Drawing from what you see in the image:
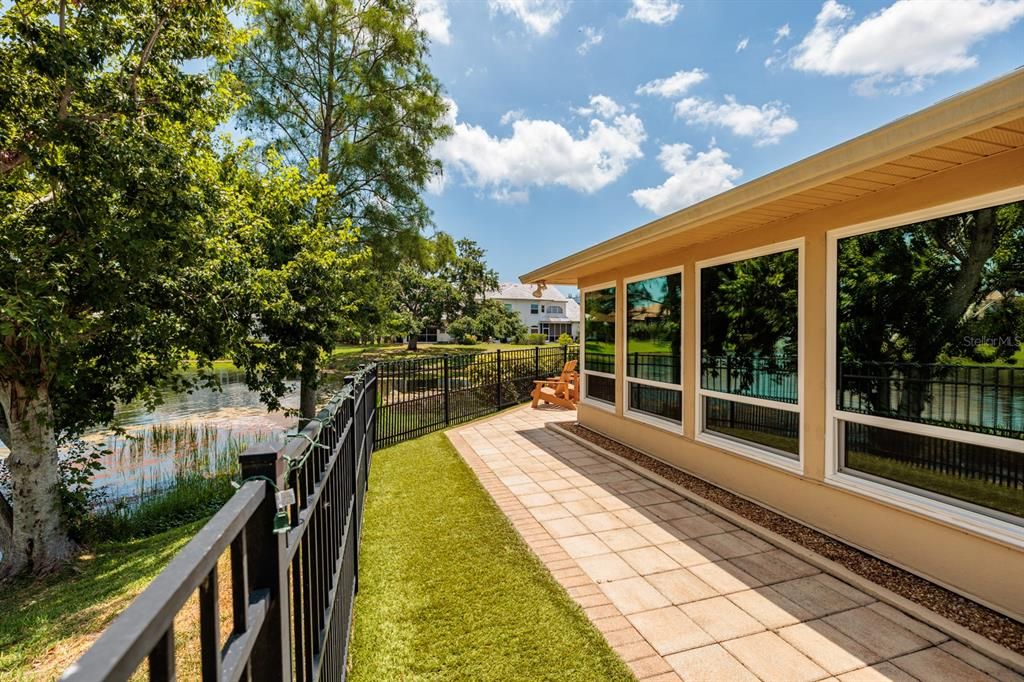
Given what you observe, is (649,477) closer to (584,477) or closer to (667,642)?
(584,477)

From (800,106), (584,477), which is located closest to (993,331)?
(584,477)

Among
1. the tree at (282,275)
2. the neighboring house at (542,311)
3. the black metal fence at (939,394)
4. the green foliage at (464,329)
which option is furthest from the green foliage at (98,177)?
the neighboring house at (542,311)

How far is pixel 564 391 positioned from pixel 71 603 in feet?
26.5

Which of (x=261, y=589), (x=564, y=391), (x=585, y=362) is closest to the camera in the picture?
(x=261, y=589)

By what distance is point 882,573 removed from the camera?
3.34m

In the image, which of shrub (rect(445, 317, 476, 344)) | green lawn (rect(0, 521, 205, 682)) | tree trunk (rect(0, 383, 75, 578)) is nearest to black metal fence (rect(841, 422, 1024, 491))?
green lawn (rect(0, 521, 205, 682))

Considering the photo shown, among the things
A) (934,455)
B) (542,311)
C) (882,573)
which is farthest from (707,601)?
(542,311)

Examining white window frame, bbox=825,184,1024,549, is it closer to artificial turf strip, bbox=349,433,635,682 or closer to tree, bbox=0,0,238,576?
artificial turf strip, bbox=349,433,635,682

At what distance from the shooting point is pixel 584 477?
567cm

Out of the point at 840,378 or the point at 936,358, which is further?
the point at 840,378

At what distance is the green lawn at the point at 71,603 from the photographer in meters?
3.50

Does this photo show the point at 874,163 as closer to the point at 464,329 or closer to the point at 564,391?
the point at 564,391

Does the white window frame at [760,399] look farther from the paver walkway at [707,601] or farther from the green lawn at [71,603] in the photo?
the green lawn at [71,603]

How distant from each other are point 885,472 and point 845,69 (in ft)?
24.5
